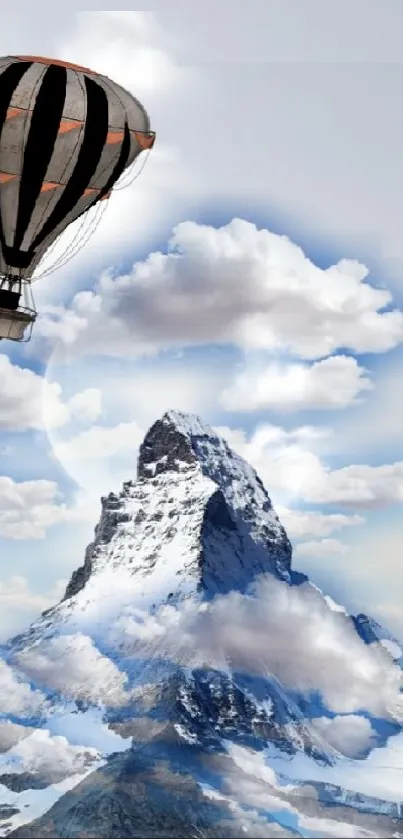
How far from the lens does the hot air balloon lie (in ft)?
169

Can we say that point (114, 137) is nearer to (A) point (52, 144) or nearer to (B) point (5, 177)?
(A) point (52, 144)

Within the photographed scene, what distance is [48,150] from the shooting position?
171 feet

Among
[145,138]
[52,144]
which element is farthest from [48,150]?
[145,138]

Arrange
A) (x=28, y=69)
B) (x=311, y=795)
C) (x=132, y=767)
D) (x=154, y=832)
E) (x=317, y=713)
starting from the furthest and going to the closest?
(x=317, y=713), (x=132, y=767), (x=311, y=795), (x=154, y=832), (x=28, y=69)

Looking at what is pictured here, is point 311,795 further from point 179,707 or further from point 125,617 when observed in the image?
point 125,617

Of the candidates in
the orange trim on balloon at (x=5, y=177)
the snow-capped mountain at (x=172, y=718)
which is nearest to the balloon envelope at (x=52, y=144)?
the orange trim on balloon at (x=5, y=177)

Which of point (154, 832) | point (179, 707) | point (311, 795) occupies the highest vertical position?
point (179, 707)

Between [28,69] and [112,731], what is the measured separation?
11701cm

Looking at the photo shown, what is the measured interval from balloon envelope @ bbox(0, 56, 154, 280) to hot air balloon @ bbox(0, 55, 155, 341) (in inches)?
1.8

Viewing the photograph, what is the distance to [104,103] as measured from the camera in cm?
5244

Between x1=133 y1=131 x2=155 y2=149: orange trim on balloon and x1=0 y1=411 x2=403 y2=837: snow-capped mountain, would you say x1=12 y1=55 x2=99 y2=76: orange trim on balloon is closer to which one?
x1=133 y1=131 x2=155 y2=149: orange trim on balloon

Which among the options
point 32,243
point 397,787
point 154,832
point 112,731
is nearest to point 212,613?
point 112,731

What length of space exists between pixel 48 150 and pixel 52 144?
0.34 meters

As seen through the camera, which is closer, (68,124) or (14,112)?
(14,112)
